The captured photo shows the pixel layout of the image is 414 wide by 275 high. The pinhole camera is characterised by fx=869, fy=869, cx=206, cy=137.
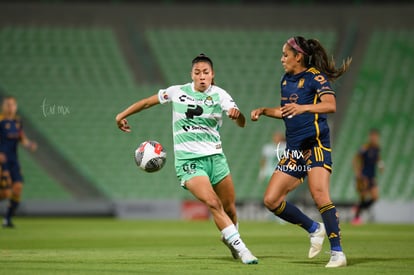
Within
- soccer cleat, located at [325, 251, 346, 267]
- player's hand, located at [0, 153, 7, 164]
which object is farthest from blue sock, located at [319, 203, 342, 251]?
player's hand, located at [0, 153, 7, 164]

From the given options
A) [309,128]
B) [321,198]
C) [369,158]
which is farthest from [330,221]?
[369,158]

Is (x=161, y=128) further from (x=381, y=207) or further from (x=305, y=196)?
(x=381, y=207)

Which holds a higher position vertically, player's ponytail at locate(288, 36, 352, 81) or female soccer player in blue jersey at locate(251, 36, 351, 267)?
player's ponytail at locate(288, 36, 352, 81)

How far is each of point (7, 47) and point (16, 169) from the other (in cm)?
1192

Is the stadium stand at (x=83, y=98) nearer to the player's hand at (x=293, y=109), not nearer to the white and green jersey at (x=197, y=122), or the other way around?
the white and green jersey at (x=197, y=122)

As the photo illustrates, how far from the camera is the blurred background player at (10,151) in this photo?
17.9 meters

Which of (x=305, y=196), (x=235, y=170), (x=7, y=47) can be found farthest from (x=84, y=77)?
(x=305, y=196)

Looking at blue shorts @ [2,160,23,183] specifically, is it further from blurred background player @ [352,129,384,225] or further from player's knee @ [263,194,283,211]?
player's knee @ [263,194,283,211]

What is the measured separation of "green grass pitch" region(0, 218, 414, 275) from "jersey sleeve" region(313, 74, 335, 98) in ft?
6.01

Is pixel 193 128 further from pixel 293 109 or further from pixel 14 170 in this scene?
pixel 14 170

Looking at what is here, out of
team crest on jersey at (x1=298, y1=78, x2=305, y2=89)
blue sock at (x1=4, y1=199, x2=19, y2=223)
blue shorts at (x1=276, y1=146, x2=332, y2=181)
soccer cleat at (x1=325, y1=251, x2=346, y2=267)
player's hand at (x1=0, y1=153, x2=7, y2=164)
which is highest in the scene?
team crest on jersey at (x1=298, y1=78, x2=305, y2=89)

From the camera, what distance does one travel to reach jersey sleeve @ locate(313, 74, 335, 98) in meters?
9.18

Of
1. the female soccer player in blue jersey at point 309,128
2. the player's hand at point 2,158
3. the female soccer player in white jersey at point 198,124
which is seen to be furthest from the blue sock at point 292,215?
the player's hand at point 2,158

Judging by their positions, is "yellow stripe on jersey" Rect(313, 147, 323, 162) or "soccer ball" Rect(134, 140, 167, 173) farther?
"soccer ball" Rect(134, 140, 167, 173)
